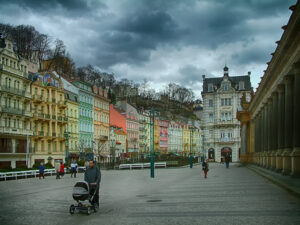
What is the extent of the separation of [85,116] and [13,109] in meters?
26.7

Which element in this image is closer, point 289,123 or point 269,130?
point 289,123

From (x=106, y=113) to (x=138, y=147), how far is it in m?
28.9

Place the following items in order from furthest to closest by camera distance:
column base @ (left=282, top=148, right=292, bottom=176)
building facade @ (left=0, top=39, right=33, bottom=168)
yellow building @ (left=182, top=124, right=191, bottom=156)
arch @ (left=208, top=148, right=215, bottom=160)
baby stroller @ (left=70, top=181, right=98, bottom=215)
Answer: yellow building @ (left=182, top=124, right=191, bottom=156), arch @ (left=208, top=148, right=215, bottom=160), building facade @ (left=0, top=39, right=33, bottom=168), column base @ (left=282, top=148, right=292, bottom=176), baby stroller @ (left=70, top=181, right=98, bottom=215)

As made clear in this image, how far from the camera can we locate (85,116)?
85312 mm

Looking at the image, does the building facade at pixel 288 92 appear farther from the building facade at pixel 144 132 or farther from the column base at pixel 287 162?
the building facade at pixel 144 132

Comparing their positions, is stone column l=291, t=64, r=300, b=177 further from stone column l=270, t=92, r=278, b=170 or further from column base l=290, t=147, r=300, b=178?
stone column l=270, t=92, r=278, b=170

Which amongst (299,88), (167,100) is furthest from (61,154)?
Result: (167,100)

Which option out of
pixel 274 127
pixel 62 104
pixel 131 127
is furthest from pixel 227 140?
pixel 274 127

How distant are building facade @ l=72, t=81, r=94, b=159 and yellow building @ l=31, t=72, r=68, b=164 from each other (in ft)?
23.2

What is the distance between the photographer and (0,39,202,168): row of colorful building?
5853 cm

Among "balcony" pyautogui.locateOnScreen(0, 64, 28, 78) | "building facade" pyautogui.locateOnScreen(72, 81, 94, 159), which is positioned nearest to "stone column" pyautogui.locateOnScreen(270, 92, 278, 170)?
"balcony" pyautogui.locateOnScreen(0, 64, 28, 78)

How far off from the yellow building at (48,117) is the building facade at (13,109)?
2.20 metres

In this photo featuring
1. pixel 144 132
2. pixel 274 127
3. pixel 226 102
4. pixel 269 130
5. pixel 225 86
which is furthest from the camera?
pixel 144 132

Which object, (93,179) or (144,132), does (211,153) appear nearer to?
(144,132)
